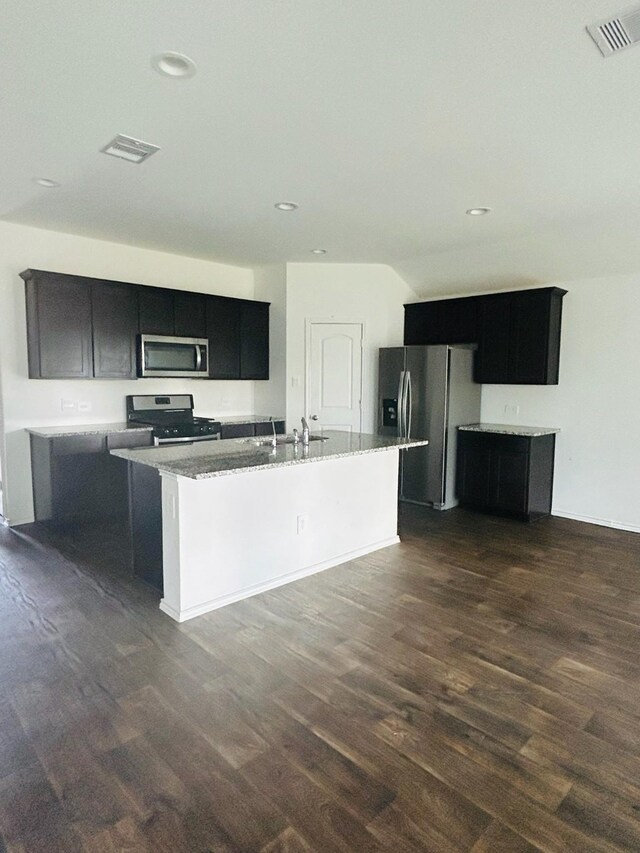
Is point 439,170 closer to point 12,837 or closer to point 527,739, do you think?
point 527,739

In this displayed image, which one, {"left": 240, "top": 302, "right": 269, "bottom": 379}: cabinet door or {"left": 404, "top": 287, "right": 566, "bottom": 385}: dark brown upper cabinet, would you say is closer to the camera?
{"left": 404, "top": 287, "right": 566, "bottom": 385}: dark brown upper cabinet

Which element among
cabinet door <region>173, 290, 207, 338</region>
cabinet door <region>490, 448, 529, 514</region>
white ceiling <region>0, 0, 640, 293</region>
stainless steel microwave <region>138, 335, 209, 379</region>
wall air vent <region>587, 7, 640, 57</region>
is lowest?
cabinet door <region>490, 448, 529, 514</region>

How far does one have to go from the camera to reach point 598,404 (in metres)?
4.91

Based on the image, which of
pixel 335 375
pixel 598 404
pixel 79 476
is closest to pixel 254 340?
pixel 335 375

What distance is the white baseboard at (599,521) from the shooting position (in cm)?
473

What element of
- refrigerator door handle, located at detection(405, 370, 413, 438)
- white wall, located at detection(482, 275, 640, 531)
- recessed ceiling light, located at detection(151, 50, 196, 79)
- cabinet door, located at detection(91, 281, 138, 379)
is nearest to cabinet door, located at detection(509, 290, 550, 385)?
white wall, located at detection(482, 275, 640, 531)

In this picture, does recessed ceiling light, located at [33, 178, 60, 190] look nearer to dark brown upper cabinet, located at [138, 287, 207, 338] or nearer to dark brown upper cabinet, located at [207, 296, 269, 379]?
dark brown upper cabinet, located at [138, 287, 207, 338]

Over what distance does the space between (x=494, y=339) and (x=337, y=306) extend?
5.82 ft

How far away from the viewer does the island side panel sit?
2.92m

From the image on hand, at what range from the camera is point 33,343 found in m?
4.38

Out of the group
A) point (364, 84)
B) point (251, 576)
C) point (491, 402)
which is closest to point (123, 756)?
point (251, 576)

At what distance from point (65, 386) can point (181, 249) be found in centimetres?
178

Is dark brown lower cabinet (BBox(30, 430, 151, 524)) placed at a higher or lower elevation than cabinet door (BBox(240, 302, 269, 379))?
lower

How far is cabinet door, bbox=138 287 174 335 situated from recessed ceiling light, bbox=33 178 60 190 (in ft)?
4.89
